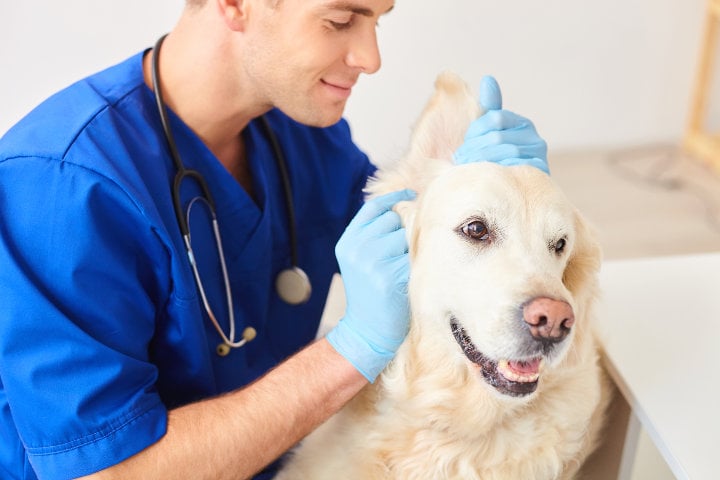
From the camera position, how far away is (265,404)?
3.93 ft

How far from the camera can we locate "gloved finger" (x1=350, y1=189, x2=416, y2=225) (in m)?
1.23

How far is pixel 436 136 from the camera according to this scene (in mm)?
1257

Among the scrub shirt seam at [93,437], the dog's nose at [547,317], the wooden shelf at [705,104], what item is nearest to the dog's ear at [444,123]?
the dog's nose at [547,317]

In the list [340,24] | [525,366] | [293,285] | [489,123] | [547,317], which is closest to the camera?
[547,317]

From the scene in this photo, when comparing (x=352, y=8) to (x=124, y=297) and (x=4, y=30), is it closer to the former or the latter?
(x=124, y=297)

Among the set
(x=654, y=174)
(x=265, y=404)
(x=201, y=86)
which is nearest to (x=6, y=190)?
(x=201, y=86)

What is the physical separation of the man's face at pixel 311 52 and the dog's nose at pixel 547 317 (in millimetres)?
565

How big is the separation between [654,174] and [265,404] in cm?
268

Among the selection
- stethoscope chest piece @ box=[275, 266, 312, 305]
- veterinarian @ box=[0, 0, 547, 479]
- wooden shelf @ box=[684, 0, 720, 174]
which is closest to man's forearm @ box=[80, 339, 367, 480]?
veterinarian @ box=[0, 0, 547, 479]

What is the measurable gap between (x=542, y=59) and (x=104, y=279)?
2648 mm

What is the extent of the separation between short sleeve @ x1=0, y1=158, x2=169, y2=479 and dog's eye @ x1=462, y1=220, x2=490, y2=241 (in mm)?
508

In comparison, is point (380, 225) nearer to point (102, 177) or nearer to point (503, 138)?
point (503, 138)

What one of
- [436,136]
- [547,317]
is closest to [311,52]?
[436,136]

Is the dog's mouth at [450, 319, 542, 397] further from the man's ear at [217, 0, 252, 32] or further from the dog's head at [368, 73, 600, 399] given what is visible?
the man's ear at [217, 0, 252, 32]
